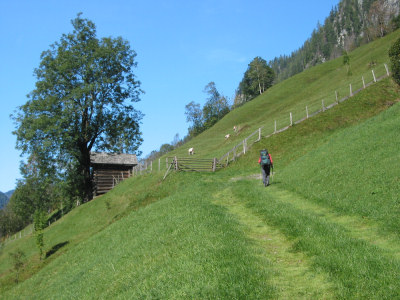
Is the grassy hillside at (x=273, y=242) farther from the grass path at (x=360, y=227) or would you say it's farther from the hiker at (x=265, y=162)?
the hiker at (x=265, y=162)

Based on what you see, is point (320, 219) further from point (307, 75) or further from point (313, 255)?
point (307, 75)

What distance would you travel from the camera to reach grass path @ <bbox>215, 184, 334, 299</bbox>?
263 inches

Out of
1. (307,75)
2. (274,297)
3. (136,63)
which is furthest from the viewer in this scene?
(307,75)

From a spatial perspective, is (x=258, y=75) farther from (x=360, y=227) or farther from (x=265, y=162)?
(x=360, y=227)

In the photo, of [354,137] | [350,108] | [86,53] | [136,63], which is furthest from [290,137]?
[86,53]

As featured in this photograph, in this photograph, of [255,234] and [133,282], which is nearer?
[133,282]

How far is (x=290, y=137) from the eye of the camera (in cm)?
3338

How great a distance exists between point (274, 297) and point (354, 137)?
54.3 ft

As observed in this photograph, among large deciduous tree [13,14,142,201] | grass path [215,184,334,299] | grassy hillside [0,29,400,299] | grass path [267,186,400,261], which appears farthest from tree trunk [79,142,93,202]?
grass path [215,184,334,299]

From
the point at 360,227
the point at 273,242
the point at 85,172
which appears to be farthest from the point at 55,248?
the point at 360,227

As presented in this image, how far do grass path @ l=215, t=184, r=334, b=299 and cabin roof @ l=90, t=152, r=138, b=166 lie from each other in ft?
123

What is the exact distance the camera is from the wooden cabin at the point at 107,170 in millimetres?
A: 47312

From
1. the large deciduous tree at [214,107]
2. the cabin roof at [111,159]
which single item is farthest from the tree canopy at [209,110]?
the cabin roof at [111,159]

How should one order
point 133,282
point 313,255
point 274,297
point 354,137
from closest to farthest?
point 274,297
point 313,255
point 133,282
point 354,137
